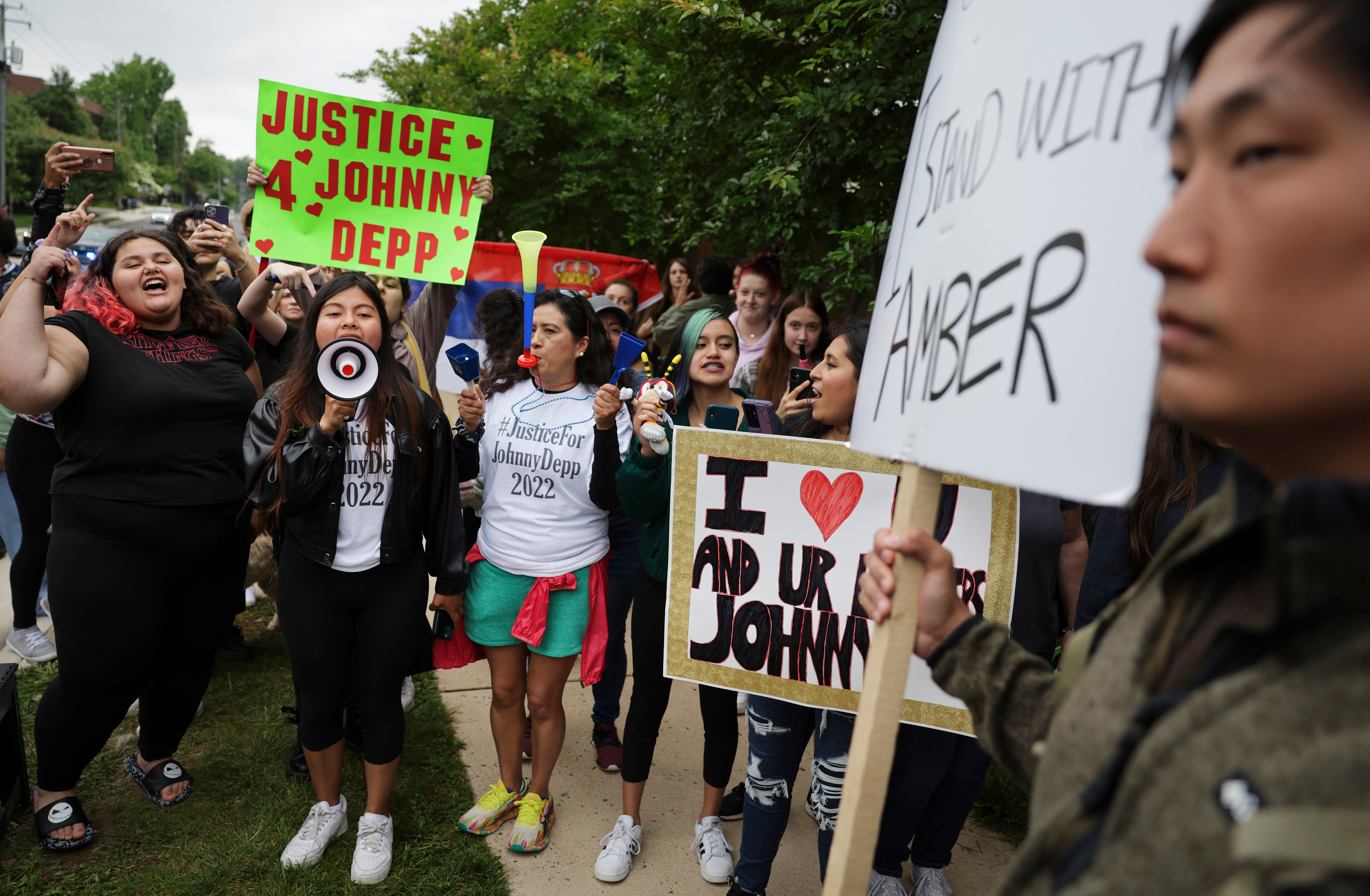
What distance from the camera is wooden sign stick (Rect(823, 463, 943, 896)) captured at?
124 centimetres

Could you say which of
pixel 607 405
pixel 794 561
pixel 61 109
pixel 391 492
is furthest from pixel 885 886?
pixel 61 109

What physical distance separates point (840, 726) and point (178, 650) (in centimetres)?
251

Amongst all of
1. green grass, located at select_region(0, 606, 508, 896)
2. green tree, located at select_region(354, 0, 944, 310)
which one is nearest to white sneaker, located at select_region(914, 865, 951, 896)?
green grass, located at select_region(0, 606, 508, 896)

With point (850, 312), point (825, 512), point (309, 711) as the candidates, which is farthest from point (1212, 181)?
point (850, 312)

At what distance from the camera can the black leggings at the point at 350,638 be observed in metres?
2.80

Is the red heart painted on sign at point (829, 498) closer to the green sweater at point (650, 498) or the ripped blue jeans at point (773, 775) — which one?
the green sweater at point (650, 498)

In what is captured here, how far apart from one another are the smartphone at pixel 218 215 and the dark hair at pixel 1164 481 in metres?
3.96

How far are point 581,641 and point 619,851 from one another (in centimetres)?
75

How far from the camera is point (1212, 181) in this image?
29.0 inches

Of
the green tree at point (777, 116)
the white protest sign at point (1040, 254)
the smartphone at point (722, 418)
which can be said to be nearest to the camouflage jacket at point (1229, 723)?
the white protest sign at point (1040, 254)

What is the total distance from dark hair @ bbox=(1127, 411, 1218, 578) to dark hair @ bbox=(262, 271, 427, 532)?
91.3 inches

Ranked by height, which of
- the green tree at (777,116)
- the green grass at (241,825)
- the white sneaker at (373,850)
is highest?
the green tree at (777,116)

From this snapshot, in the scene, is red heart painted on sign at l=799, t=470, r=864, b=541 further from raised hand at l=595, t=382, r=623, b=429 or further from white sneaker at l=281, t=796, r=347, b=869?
white sneaker at l=281, t=796, r=347, b=869

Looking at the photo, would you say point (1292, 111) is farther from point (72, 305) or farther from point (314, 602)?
point (72, 305)
